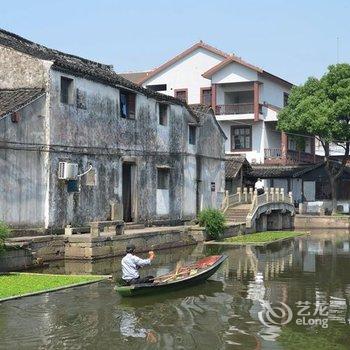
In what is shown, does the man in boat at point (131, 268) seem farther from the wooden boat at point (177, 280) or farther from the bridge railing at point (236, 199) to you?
the bridge railing at point (236, 199)

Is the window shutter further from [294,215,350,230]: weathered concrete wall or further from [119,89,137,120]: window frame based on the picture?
[294,215,350,230]: weathered concrete wall

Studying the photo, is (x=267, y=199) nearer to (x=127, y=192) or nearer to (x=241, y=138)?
(x=241, y=138)

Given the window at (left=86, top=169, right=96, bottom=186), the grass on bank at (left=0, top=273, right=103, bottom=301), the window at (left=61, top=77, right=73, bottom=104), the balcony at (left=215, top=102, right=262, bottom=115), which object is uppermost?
the balcony at (left=215, top=102, right=262, bottom=115)

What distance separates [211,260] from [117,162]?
39.2 feet

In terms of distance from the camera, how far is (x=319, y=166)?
49531 mm

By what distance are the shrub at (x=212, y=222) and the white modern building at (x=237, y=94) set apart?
1788 cm

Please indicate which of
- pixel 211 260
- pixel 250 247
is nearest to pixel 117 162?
pixel 250 247

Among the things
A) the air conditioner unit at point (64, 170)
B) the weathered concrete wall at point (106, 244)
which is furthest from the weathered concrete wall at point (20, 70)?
the weathered concrete wall at point (106, 244)

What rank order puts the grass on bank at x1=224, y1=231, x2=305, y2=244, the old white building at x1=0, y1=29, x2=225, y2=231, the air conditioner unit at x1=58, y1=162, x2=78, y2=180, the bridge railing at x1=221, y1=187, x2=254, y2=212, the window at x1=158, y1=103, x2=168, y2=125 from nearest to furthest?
the old white building at x1=0, y1=29, x2=225, y2=231, the air conditioner unit at x1=58, y1=162, x2=78, y2=180, the grass on bank at x1=224, y1=231, x2=305, y2=244, the window at x1=158, y1=103, x2=168, y2=125, the bridge railing at x1=221, y1=187, x2=254, y2=212

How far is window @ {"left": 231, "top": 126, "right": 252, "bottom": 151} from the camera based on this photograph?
173ft

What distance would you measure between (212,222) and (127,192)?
4.98 meters

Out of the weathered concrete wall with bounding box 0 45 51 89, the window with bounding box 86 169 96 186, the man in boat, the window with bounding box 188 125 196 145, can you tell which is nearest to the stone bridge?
the window with bounding box 188 125 196 145

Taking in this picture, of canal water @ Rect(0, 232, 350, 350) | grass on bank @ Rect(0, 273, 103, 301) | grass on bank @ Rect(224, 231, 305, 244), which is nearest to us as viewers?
canal water @ Rect(0, 232, 350, 350)

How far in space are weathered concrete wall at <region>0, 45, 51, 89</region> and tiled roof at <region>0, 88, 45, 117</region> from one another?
382 mm
